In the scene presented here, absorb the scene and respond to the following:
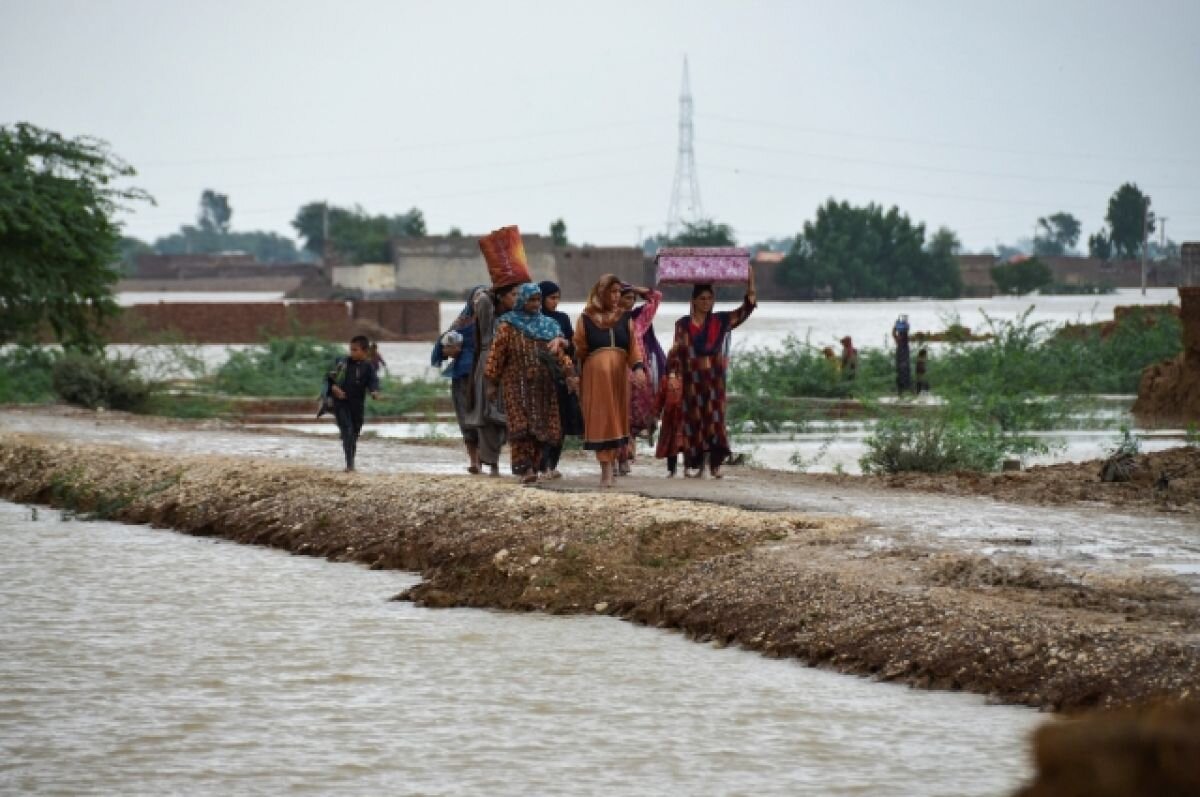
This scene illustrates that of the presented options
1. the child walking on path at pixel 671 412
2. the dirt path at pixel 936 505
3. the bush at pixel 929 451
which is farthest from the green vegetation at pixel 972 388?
the child walking on path at pixel 671 412

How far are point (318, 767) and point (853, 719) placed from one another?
2044 mm

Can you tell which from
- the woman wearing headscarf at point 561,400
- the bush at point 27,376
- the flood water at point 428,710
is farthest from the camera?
the bush at point 27,376

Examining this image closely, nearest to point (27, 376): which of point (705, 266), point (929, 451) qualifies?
point (929, 451)

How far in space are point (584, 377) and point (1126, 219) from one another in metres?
119

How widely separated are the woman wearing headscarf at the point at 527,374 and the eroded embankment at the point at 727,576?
1.79ft

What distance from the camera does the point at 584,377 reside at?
1321 cm

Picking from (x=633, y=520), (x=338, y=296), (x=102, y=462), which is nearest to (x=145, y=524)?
(x=102, y=462)

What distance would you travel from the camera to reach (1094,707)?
Answer: 293 inches

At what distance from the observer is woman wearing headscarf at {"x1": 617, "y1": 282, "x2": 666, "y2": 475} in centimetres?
1398

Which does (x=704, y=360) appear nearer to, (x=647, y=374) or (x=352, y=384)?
(x=647, y=374)

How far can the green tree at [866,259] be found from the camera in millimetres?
103938

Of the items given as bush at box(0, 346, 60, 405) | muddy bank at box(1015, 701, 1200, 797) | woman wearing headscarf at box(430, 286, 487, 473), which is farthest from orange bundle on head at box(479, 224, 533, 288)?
bush at box(0, 346, 60, 405)

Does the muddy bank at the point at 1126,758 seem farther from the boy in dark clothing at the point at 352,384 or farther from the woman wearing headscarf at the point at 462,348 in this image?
the boy in dark clothing at the point at 352,384

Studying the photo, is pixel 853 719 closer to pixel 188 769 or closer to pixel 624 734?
pixel 624 734
